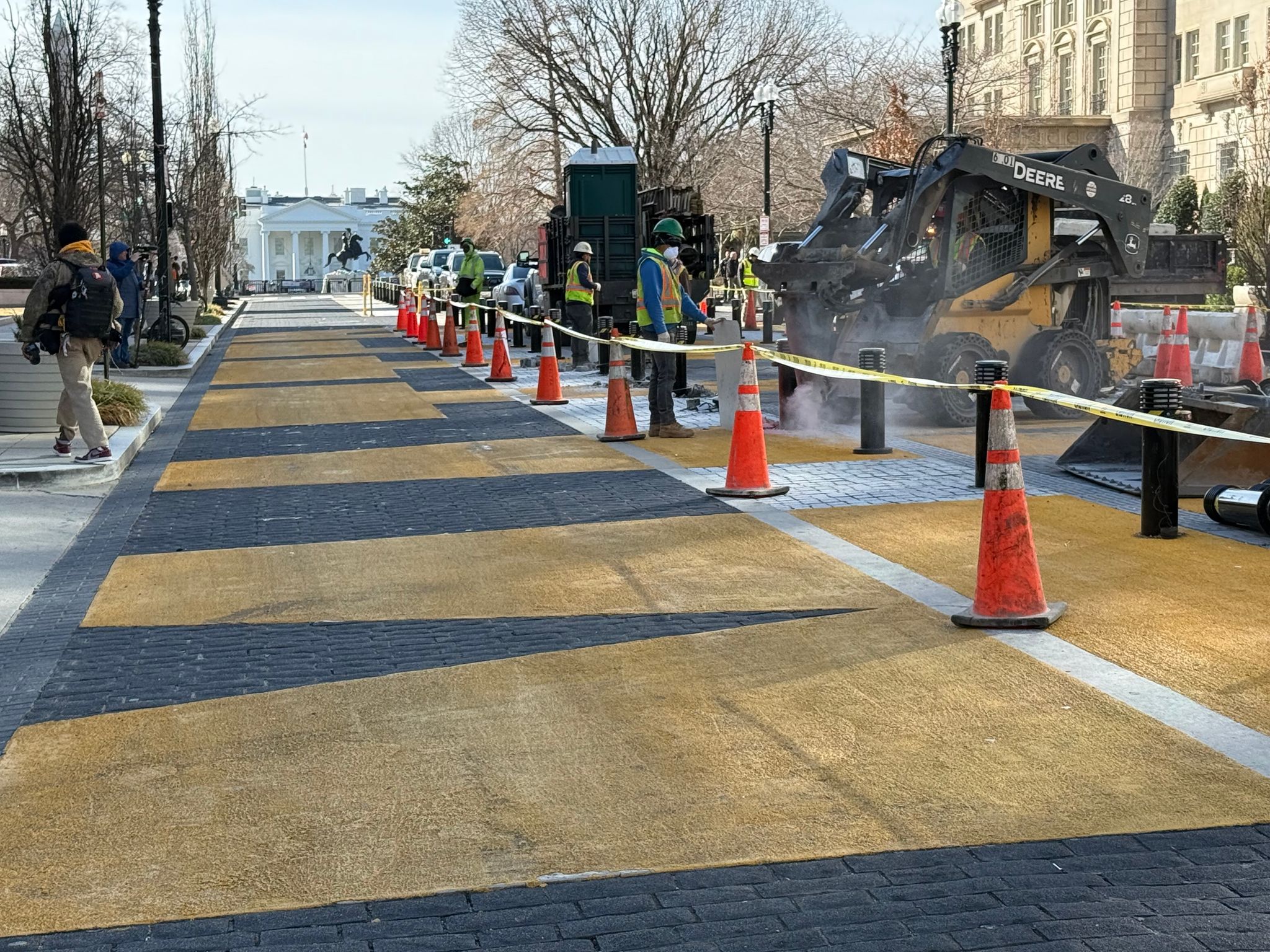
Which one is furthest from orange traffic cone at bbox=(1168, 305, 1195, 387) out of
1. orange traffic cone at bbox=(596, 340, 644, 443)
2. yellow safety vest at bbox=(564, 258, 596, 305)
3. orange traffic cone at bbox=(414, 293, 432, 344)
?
orange traffic cone at bbox=(414, 293, 432, 344)

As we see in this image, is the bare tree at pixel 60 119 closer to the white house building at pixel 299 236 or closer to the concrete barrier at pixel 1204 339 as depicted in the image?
the concrete barrier at pixel 1204 339

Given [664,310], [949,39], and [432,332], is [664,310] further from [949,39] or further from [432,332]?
[432,332]

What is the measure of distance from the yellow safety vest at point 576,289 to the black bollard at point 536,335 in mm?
3371

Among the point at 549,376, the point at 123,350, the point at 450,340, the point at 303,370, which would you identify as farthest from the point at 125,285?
the point at 549,376

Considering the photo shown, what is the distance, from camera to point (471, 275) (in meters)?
34.1

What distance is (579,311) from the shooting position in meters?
25.0

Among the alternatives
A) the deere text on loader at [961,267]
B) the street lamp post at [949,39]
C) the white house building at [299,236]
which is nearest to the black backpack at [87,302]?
the deere text on loader at [961,267]

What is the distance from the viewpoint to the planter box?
1497cm

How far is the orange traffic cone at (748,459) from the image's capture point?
11359 mm

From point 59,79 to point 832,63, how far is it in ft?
102

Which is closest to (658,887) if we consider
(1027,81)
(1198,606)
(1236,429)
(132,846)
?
(132,846)

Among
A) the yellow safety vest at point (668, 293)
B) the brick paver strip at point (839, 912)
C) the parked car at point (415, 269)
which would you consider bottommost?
the brick paver strip at point (839, 912)

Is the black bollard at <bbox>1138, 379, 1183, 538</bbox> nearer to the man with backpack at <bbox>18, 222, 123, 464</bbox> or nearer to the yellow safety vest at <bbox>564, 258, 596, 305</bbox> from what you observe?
the man with backpack at <bbox>18, 222, 123, 464</bbox>

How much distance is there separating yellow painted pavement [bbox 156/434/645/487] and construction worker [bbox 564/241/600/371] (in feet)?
27.9
